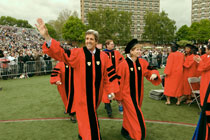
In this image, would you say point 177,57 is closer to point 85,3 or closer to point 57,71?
point 57,71

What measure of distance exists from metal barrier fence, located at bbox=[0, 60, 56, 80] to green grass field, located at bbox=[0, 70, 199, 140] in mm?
5168

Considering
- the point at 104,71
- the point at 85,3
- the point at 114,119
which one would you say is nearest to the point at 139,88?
the point at 104,71

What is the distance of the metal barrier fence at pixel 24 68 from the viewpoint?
12727mm

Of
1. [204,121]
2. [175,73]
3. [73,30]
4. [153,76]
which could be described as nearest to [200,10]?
[73,30]

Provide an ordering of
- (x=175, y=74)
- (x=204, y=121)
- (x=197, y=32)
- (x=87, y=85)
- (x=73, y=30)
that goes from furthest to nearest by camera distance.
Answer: (x=197, y=32) < (x=73, y=30) < (x=175, y=74) < (x=87, y=85) < (x=204, y=121)

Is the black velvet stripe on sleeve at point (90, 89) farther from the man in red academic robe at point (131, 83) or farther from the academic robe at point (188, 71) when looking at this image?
the academic robe at point (188, 71)

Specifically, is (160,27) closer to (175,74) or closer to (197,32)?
(197,32)

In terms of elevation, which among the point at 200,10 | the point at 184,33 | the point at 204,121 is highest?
the point at 200,10

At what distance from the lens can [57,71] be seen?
4.90 m

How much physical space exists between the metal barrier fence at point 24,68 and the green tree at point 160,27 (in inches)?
2506

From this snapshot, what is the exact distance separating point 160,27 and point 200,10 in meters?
45.7

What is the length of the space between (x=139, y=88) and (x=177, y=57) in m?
3.38

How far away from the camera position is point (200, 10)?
102m

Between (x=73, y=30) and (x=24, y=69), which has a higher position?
(x=73, y=30)
